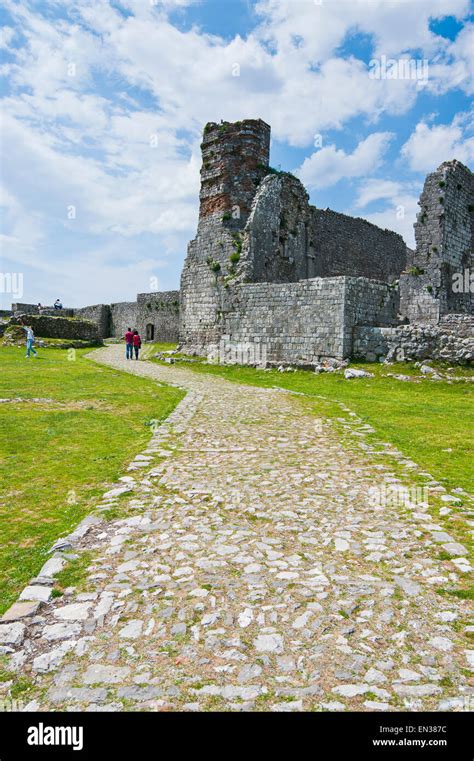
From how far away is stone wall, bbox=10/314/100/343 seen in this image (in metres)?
37.8

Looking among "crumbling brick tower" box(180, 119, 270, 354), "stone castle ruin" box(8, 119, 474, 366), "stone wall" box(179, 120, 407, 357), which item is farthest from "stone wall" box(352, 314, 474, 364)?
"crumbling brick tower" box(180, 119, 270, 354)

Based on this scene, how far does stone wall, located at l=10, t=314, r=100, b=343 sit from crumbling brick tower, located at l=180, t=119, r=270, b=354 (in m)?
16.8

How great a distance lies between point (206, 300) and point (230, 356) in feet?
14.3

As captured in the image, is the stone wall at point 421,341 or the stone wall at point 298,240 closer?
the stone wall at point 421,341

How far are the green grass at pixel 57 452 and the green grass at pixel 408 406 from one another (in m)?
4.57

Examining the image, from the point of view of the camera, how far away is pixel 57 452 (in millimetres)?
7715

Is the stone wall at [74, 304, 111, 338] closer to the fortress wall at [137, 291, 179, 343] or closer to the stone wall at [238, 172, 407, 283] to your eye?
the fortress wall at [137, 291, 179, 343]

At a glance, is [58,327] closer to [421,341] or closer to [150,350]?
[150,350]

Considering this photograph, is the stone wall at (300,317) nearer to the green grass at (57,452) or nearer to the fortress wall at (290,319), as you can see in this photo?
the fortress wall at (290,319)

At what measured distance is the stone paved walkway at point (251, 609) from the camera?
2.71 metres

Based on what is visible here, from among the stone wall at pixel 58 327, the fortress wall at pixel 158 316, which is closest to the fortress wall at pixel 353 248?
the fortress wall at pixel 158 316

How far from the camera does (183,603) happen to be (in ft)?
11.7
